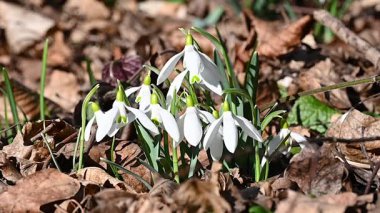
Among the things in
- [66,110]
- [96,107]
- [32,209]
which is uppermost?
[96,107]

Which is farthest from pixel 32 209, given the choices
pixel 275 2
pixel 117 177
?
pixel 275 2

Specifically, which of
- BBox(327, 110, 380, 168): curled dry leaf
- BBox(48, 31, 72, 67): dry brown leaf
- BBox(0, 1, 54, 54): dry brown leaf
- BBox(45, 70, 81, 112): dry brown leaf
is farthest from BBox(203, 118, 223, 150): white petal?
BBox(0, 1, 54, 54): dry brown leaf

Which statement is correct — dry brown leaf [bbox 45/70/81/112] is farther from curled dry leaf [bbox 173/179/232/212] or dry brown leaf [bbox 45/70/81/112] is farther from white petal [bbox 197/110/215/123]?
curled dry leaf [bbox 173/179/232/212]

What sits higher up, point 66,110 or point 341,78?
point 341,78

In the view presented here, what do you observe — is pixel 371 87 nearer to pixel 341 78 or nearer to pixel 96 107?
pixel 341 78

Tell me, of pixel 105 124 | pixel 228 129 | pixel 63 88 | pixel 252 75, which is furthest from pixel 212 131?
pixel 63 88

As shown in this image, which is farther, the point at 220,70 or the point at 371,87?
the point at 371,87

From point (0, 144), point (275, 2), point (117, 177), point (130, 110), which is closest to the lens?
point (130, 110)
